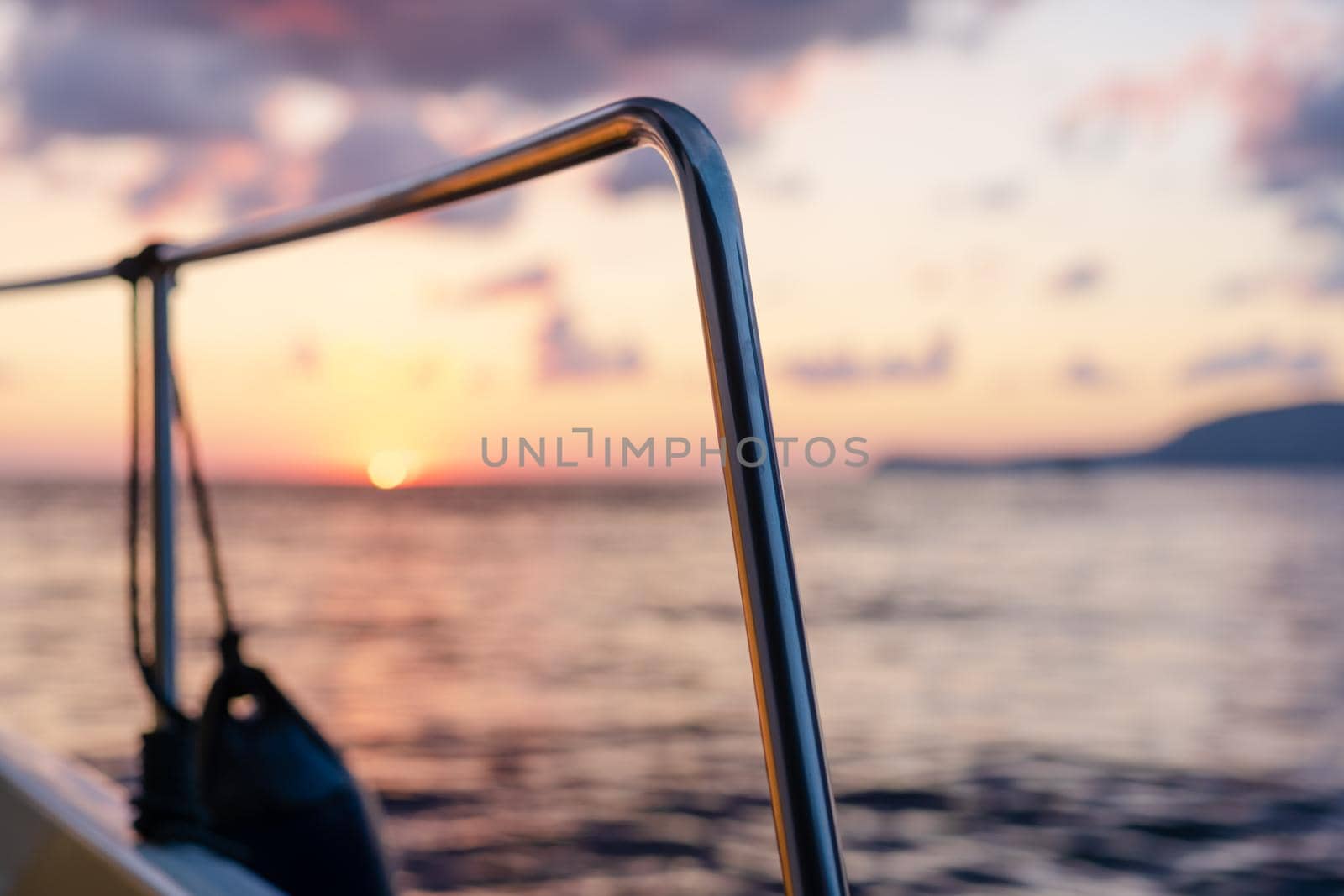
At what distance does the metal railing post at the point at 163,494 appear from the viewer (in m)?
1.14

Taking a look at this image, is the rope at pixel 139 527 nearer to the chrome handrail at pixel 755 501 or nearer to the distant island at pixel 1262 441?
the chrome handrail at pixel 755 501

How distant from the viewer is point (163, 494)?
3.76ft

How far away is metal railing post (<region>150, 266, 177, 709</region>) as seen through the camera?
1.14m

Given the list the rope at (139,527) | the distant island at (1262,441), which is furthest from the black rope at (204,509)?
the distant island at (1262,441)

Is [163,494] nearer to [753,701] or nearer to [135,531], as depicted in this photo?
[135,531]

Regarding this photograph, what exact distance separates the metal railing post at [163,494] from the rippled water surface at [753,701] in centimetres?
437

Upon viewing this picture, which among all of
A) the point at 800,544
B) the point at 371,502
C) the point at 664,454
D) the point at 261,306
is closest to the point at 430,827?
the point at 261,306

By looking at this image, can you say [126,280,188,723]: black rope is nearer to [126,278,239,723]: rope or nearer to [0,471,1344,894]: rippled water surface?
[126,278,239,723]: rope

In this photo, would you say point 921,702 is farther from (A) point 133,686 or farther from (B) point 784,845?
(B) point 784,845

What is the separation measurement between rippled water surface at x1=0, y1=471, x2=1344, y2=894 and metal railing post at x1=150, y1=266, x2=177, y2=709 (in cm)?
437

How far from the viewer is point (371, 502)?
4519cm

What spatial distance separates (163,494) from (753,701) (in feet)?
27.9

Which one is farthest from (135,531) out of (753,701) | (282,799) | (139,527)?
(753,701)

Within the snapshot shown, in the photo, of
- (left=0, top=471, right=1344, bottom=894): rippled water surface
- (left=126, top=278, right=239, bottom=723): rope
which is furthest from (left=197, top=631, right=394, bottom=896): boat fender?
(left=0, top=471, right=1344, bottom=894): rippled water surface
